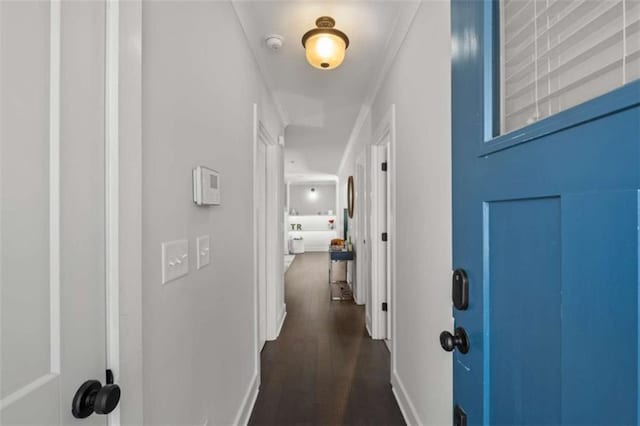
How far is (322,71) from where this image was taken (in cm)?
254

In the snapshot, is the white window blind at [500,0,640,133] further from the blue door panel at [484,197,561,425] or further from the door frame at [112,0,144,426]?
the door frame at [112,0,144,426]

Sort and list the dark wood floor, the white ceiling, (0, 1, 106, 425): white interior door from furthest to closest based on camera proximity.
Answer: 1. the dark wood floor
2. the white ceiling
3. (0, 1, 106, 425): white interior door

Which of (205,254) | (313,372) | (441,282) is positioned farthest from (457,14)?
(313,372)

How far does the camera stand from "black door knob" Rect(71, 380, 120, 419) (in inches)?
24.0

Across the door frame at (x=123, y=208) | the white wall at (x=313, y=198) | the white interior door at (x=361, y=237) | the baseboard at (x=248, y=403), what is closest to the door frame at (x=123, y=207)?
the door frame at (x=123, y=208)

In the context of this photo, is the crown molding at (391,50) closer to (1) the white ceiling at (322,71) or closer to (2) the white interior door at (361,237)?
(1) the white ceiling at (322,71)

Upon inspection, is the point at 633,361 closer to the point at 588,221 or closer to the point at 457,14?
the point at 588,221

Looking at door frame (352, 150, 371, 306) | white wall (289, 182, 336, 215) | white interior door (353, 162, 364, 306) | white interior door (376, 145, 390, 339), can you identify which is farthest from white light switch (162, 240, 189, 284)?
white wall (289, 182, 336, 215)

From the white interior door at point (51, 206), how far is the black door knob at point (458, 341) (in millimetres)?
832

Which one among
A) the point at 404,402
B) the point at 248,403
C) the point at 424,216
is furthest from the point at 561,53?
the point at 248,403

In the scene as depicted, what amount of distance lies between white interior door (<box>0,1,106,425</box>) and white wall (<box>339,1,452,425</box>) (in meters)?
1.25

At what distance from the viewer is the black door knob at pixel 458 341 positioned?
0.73 metres

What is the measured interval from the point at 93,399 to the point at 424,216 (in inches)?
58.2

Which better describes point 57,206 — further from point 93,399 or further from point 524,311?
point 524,311
